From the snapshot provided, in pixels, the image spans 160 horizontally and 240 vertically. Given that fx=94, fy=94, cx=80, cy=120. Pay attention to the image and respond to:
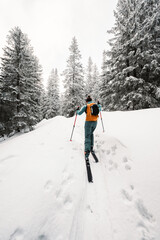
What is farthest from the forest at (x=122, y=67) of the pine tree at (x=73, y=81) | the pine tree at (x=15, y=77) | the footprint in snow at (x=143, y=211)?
the footprint in snow at (x=143, y=211)

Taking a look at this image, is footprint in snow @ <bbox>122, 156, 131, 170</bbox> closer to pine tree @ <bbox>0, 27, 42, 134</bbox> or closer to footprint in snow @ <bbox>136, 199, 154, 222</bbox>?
footprint in snow @ <bbox>136, 199, 154, 222</bbox>

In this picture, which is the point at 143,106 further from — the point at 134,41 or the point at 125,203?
the point at 125,203

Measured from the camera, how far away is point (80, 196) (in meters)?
2.16

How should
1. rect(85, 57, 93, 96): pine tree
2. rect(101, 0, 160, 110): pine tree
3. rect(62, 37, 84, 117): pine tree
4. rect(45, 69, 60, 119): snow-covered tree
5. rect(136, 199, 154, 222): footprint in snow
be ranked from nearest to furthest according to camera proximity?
rect(136, 199, 154, 222): footprint in snow, rect(101, 0, 160, 110): pine tree, rect(62, 37, 84, 117): pine tree, rect(45, 69, 60, 119): snow-covered tree, rect(85, 57, 93, 96): pine tree

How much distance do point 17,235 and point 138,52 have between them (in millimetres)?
11490

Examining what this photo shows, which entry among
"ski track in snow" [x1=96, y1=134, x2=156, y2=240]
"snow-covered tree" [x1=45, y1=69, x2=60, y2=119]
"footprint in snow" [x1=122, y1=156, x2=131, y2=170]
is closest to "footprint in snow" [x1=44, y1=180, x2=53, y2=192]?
"ski track in snow" [x1=96, y1=134, x2=156, y2=240]

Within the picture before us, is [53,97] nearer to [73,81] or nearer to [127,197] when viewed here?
[73,81]

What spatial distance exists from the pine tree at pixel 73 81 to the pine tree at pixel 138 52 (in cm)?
820

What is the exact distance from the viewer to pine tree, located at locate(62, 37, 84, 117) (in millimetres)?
16625

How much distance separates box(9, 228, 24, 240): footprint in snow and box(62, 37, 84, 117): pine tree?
15.4m

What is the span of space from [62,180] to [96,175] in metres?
1.05

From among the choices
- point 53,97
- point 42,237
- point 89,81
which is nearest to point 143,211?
point 42,237

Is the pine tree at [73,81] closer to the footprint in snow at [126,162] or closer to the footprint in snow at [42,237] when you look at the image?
the footprint in snow at [126,162]

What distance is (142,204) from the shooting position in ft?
6.23
